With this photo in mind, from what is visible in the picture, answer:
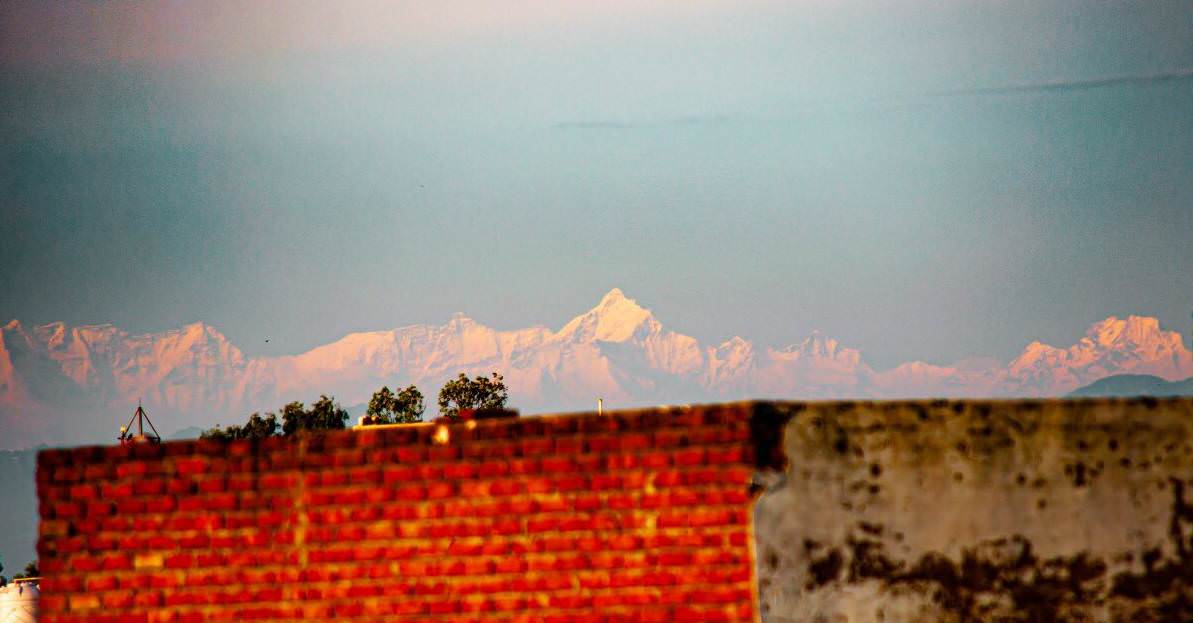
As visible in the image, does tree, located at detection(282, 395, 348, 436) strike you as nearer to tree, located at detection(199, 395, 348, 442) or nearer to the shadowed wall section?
tree, located at detection(199, 395, 348, 442)

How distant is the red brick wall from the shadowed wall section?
1 cm

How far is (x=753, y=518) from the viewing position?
6641 mm

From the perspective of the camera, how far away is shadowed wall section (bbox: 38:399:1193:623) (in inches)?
261

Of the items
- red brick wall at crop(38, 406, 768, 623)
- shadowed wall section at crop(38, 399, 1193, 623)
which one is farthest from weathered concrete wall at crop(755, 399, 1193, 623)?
red brick wall at crop(38, 406, 768, 623)

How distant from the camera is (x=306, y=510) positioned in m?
6.90

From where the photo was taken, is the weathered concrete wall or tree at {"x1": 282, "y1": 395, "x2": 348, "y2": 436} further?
tree at {"x1": 282, "y1": 395, "x2": 348, "y2": 436}

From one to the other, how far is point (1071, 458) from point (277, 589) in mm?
4098

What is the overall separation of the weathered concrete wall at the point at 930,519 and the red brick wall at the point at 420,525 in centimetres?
25

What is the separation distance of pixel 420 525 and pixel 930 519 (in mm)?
2574

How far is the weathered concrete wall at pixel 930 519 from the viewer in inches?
261

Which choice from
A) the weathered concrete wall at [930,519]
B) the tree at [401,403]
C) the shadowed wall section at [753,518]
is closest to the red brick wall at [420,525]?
the shadowed wall section at [753,518]

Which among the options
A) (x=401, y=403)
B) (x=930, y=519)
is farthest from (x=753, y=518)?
(x=401, y=403)

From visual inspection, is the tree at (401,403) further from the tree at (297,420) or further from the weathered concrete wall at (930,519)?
the weathered concrete wall at (930,519)

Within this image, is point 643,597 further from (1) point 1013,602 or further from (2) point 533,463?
(1) point 1013,602
